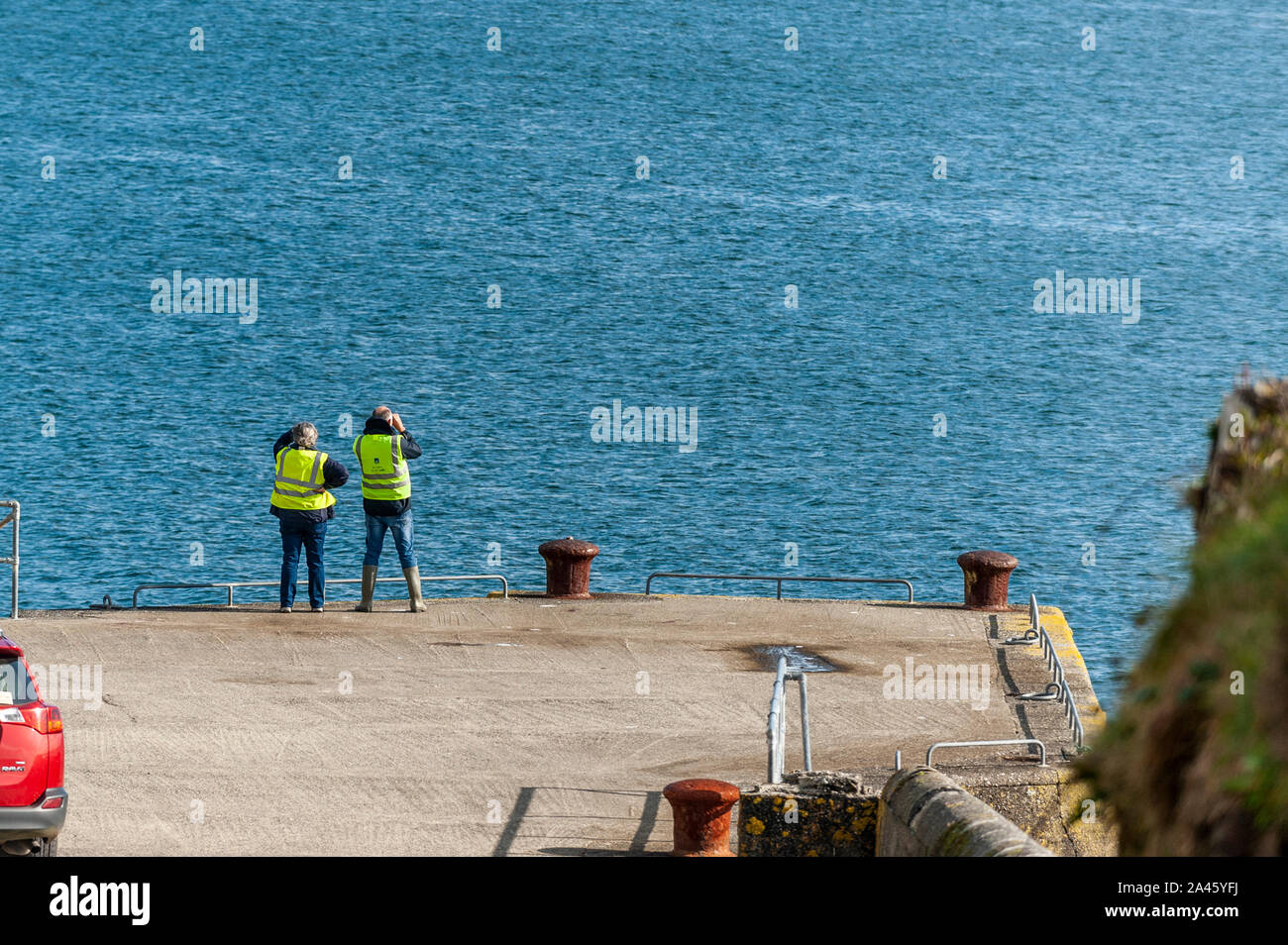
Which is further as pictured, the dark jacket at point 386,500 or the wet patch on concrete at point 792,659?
the dark jacket at point 386,500

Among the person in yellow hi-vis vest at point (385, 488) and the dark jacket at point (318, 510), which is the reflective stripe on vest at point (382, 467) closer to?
the person in yellow hi-vis vest at point (385, 488)

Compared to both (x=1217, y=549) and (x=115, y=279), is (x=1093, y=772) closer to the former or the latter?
(x=1217, y=549)

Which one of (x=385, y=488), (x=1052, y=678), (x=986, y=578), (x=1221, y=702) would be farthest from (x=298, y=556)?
(x=1221, y=702)

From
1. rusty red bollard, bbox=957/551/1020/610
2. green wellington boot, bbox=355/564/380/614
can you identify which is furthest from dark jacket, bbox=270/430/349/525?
rusty red bollard, bbox=957/551/1020/610

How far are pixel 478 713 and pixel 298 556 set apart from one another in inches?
147

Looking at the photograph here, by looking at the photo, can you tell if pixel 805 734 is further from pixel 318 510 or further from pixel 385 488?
pixel 318 510

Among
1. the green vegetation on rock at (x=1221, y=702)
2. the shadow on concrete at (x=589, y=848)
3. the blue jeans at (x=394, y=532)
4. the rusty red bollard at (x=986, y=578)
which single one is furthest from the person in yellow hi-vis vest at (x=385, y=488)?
the green vegetation on rock at (x=1221, y=702)

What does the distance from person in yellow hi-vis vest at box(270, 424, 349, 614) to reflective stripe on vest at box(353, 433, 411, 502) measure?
245 millimetres

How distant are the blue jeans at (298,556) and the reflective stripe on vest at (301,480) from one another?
0.62 feet

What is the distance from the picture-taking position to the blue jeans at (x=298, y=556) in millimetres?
15188

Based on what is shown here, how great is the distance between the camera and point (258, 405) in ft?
195

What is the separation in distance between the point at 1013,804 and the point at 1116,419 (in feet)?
168

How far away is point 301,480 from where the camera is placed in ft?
49.5

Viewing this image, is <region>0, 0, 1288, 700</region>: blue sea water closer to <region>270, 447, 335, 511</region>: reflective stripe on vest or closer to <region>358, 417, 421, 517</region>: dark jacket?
<region>270, 447, 335, 511</region>: reflective stripe on vest
